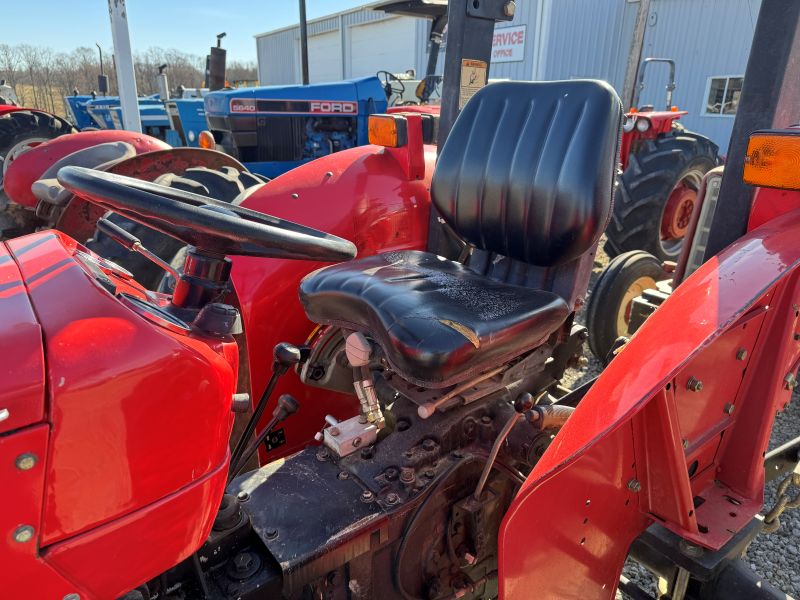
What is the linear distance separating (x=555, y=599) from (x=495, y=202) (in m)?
1.09

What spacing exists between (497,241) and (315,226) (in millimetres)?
571

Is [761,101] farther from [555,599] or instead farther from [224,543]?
[224,543]

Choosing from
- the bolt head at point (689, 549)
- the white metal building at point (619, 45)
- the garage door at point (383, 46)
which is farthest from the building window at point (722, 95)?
the bolt head at point (689, 549)

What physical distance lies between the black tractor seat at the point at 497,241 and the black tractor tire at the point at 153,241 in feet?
3.17

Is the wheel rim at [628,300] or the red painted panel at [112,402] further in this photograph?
the wheel rim at [628,300]

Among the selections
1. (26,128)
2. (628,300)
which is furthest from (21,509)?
(26,128)

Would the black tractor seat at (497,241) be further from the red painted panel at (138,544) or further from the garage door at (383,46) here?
the garage door at (383,46)

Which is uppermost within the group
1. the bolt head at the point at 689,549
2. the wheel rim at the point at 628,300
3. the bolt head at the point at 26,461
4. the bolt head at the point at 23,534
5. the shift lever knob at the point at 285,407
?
the bolt head at the point at 26,461

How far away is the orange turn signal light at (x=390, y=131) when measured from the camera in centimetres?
208

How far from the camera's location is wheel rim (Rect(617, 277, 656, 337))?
280cm

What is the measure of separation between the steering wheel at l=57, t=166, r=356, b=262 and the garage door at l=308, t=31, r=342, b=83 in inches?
727

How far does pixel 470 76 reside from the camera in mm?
2273

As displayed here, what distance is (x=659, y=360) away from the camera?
0.93 m

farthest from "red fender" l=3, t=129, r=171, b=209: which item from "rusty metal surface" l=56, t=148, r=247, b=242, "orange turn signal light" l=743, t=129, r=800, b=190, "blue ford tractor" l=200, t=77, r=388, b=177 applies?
"orange turn signal light" l=743, t=129, r=800, b=190
